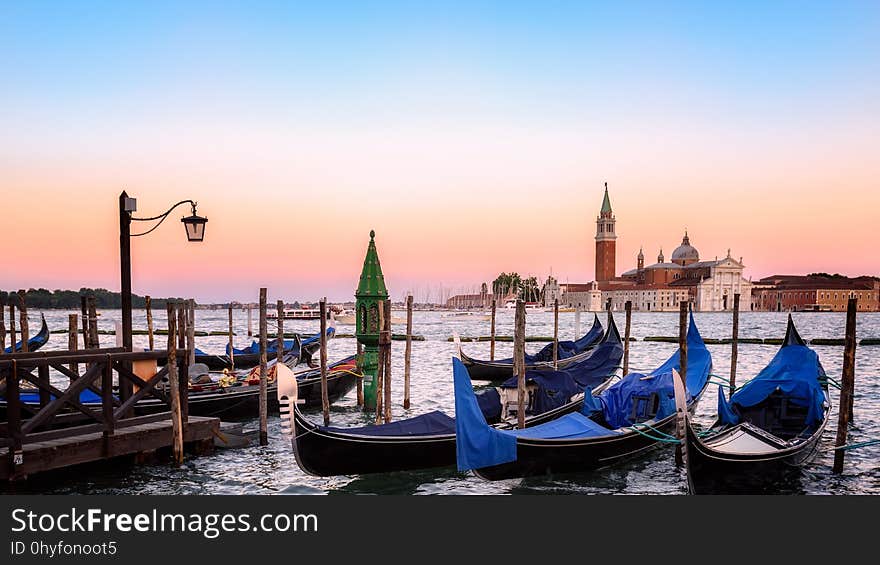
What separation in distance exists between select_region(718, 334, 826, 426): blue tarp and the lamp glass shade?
5602mm

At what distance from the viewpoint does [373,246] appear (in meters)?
10.2

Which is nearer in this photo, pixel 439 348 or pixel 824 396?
pixel 824 396

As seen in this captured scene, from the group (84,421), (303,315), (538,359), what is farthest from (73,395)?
(303,315)

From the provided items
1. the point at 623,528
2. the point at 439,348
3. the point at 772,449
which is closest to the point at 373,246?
the point at 772,449

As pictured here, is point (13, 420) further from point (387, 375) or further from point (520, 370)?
point (520, 370)

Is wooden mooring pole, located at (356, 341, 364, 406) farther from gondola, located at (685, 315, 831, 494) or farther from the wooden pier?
gondola, located at (685, 315, 831, 494)

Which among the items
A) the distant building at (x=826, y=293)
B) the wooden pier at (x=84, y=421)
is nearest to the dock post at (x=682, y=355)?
the wooden pier at (x=84, y=421)

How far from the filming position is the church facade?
3428 inches

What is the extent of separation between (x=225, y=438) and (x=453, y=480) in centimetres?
259

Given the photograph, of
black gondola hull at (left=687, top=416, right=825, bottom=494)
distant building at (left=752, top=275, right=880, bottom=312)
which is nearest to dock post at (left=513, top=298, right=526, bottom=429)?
black gondola hull at (left=687, top=416, right=825, bottom=494)

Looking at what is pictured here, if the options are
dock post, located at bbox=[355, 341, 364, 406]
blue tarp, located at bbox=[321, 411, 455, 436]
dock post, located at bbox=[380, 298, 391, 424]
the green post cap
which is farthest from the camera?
dock post, located at bbox=[355, 341, 364, 406]

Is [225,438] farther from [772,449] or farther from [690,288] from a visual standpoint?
[690,288]

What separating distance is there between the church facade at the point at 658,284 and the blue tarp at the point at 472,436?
7856 centimetres

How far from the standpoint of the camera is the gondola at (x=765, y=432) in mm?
5688
